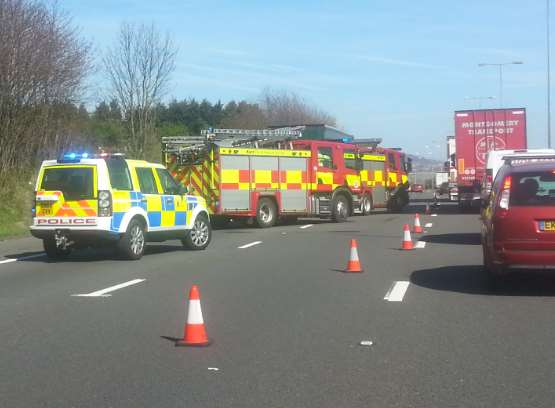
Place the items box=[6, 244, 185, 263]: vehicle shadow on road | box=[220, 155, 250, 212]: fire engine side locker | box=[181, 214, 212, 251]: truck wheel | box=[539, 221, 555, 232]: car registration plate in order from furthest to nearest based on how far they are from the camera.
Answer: box=[220, 155, 250, 212]: fire engine side locker
box=[181, 214, 212, 251]: truck wheel
box=[6, 244, 185, 263]: vehicle shadow on road
box=[539, 221, 555, 232]: car registration plate

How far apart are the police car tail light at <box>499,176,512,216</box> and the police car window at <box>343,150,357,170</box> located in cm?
1832

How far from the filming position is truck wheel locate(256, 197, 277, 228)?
2509 centimetres

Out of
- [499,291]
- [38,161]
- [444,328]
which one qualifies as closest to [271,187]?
[38,161]

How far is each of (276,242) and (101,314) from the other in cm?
1025

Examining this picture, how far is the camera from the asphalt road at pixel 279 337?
607 centimetres

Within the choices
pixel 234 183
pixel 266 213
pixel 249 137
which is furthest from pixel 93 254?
pixel 249 137

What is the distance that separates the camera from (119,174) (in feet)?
49.9

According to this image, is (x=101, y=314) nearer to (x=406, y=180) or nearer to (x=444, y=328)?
(x=444, y=328)

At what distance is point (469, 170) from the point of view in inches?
1288

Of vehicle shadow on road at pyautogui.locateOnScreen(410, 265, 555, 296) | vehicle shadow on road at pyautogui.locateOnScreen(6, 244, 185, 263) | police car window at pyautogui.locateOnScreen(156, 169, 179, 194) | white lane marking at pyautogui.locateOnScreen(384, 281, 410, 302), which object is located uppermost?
police car window at pyautogui.locateOnScreen(156, 169, 179, 194)

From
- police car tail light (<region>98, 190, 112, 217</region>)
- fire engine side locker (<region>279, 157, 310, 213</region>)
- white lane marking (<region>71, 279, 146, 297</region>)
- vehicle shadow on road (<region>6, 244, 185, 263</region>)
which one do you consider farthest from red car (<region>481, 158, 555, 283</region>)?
fire engine side locker (<region>279, 157, 310, 213</region>)

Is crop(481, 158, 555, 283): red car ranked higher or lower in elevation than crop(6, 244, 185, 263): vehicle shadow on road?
higher

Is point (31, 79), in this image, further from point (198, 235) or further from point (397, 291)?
point (397, 291)

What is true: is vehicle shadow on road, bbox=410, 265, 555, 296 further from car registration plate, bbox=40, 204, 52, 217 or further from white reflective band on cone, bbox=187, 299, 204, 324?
car registration plate, bbox=40, 204, 52, 217
